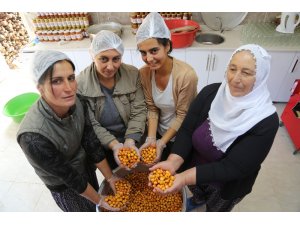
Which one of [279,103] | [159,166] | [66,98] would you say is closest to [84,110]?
[66,98]

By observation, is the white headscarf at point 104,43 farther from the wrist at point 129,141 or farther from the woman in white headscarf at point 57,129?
the wrist at point 129,141

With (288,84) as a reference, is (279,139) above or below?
below

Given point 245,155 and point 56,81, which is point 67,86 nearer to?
point 56,81

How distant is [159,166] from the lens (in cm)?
159

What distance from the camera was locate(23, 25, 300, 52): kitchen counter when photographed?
123 inches

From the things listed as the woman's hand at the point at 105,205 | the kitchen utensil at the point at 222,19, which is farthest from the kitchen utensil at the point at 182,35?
the woman's hand at the point at 105,205

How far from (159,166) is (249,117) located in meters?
0.67

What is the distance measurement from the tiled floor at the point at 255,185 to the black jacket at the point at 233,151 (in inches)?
43.0

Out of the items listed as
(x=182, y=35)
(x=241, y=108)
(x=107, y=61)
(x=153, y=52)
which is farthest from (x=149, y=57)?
(x=182, y=35)

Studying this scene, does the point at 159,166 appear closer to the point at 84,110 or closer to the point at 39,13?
the point at 84,110

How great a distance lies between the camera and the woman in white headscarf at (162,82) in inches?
64.3

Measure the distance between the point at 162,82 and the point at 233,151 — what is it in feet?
2.45

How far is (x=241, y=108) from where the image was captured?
1.31 metres

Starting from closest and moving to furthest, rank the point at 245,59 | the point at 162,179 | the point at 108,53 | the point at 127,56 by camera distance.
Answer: the point at 245,59, the point at 162,179, the point at 108,53, the point at 127,56
